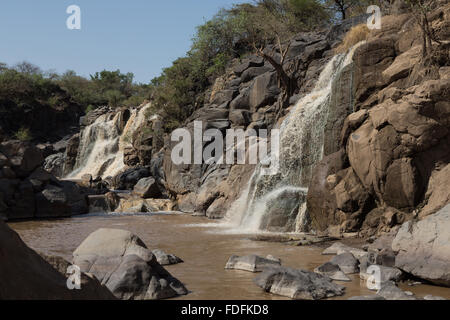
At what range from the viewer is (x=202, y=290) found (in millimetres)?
7449

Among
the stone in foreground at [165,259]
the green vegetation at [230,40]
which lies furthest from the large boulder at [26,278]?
the green vegetation at [230,40]

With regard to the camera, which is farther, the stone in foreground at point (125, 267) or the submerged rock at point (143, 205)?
the submerged rock at point (143, 205)

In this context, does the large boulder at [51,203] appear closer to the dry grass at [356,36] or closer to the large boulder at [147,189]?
the large boulder at [147,189]

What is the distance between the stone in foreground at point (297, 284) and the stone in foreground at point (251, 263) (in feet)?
3.53

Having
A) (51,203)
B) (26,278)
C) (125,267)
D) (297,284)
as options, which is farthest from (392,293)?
(51,203)

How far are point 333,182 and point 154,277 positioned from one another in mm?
7184

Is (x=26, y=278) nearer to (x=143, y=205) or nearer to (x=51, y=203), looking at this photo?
(x=51, y=203)

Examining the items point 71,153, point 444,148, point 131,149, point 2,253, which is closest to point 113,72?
point 71,153

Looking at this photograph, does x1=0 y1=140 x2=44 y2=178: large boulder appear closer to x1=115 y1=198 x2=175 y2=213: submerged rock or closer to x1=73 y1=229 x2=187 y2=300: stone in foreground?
x1=115 y1=198 x2=175 y2=213: submerged rock

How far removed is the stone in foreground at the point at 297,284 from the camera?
22.6 feet

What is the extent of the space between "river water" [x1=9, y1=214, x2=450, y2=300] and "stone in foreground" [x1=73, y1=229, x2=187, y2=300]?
1.44ft

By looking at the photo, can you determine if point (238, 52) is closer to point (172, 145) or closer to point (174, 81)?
point (174, 81)

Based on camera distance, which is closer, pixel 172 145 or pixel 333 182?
pixel 333 182

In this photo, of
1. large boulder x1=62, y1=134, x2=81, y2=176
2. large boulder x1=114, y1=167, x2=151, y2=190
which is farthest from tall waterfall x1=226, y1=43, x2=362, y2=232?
large boulder x1=62, y1=134, x2=81, y2=176
